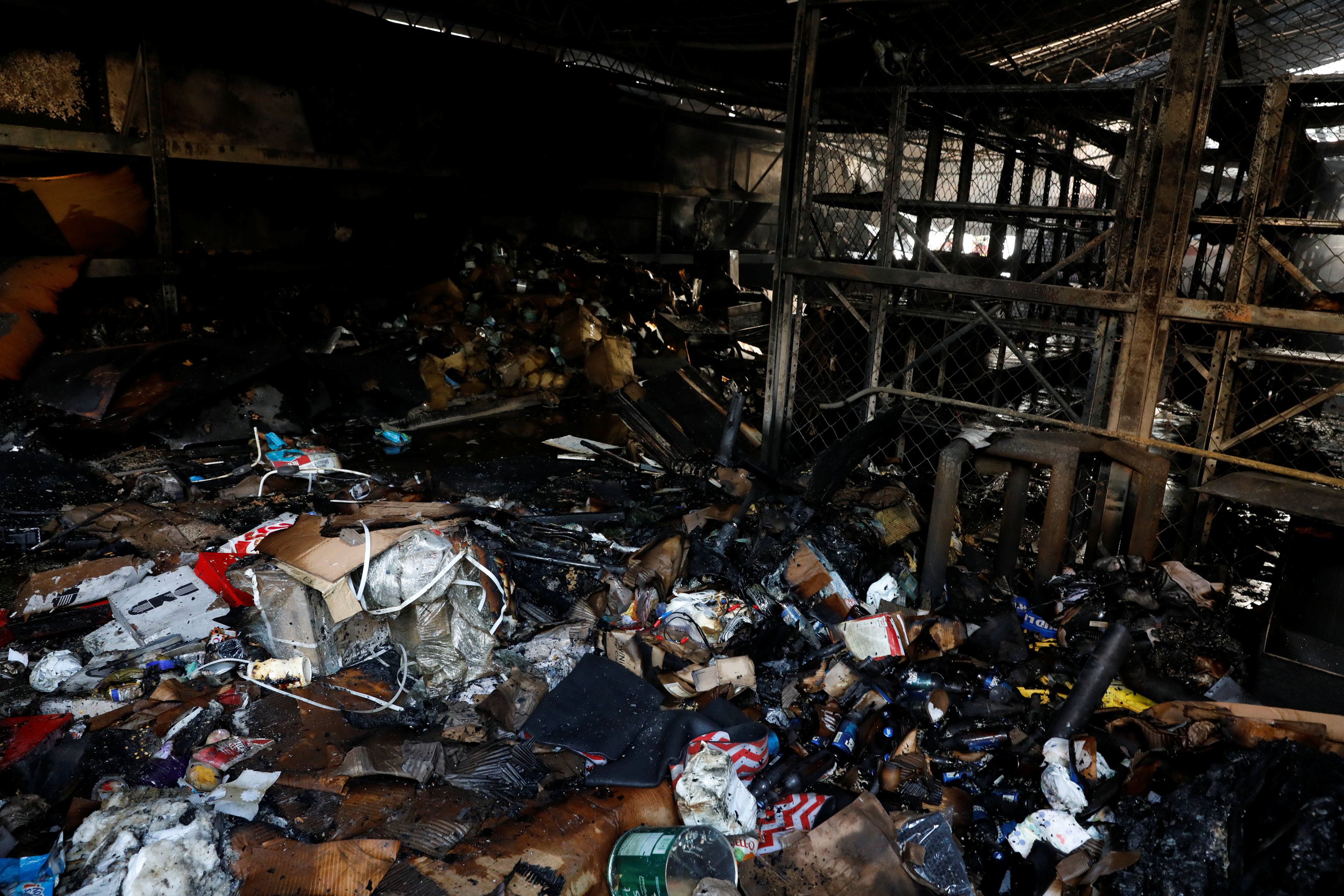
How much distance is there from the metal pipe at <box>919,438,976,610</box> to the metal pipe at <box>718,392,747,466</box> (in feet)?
6.84

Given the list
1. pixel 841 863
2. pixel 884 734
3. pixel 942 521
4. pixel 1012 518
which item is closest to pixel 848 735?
pixel 884 734

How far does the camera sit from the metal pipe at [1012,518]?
464 centimetres

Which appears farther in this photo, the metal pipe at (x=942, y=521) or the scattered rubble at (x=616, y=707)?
the metal pipe at (x=942, y=521)

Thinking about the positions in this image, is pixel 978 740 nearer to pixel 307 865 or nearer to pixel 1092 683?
pixel 1092 683

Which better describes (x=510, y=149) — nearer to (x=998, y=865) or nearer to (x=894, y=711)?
(x=894, y=711)

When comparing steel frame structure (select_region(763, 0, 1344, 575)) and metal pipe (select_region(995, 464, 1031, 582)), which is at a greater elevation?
steel frame structure (select_region(763, 0, 1344, 575))

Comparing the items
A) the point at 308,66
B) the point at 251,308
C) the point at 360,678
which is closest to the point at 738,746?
the point at 360,678

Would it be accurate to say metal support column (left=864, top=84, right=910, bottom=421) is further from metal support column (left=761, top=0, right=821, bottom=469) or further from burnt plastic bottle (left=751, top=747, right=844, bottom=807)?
burnt plastic bottle (left=751, top=747, right=844, bottom=807)

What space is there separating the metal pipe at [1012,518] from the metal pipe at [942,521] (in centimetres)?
32

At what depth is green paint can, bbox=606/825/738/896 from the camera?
2646 millimetres

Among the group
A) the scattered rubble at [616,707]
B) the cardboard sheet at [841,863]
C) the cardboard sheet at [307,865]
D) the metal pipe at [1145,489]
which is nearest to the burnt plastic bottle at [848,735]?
the scattered rubble at [616,707]

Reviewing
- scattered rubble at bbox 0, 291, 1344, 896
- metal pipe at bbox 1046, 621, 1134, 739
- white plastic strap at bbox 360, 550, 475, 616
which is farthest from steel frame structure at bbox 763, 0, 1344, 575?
white plastic strap at bbox 360, 550, 475, 616

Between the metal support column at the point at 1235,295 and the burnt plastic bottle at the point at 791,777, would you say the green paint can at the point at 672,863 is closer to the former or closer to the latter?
the burnt plastic bottle at the point at 791,777

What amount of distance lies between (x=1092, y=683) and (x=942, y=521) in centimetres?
127
